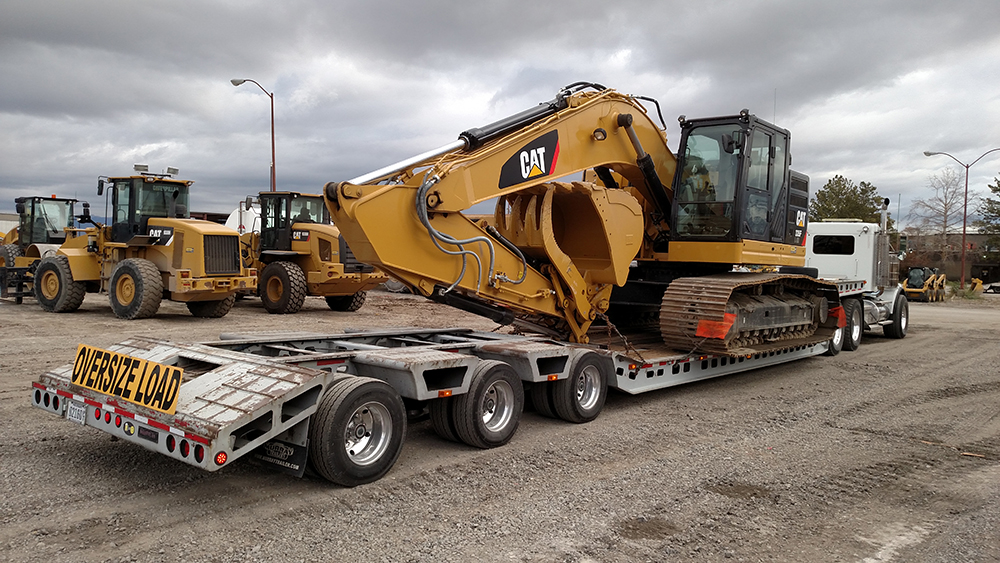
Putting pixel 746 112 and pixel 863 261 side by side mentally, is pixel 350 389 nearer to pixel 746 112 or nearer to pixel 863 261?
pixel 746 112

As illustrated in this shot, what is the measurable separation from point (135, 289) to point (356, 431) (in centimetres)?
1089

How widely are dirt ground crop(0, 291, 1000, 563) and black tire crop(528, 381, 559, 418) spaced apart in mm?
115

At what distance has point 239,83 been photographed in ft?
77.9

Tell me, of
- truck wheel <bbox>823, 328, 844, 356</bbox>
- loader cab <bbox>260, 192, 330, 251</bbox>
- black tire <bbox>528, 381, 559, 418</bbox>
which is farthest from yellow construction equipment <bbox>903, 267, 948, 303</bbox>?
black tire <bbox>528, 381, 559, 418</bbox>

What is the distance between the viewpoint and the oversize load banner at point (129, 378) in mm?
4484

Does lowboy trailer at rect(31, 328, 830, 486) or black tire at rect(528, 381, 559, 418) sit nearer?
lowboy trailer at rect(31, 328, 830, 486)

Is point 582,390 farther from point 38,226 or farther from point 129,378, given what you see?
point 38,226

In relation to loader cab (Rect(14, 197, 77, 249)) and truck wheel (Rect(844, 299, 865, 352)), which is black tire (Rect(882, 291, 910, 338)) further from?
loader cab (Rect(14, 197, 77, 249))

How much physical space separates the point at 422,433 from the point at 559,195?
3.49 metres

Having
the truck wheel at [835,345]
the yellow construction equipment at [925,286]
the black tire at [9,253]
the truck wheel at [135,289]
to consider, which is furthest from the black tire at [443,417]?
the yellow construction equipment at [925,286]

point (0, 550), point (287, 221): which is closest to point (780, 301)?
point (0, 550)

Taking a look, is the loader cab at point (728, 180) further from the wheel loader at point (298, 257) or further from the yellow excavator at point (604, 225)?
the wheel loader at point (298, 257)

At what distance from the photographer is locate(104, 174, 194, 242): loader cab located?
14.9m

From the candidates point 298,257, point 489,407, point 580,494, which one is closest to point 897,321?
point 489,407
